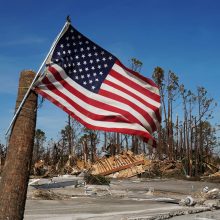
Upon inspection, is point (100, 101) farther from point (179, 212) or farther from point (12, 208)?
point (179, 212)

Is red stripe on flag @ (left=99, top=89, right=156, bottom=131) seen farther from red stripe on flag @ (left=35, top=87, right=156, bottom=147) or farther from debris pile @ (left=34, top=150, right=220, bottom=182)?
debris pile @ (left=34, top=150, right=220, bottom=182)

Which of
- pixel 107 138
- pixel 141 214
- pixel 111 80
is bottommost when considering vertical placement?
pixel 141 214

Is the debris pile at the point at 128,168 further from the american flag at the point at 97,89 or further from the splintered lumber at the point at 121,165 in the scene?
the american flag at the point at 97,89

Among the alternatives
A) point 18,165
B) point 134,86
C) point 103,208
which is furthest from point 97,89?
point 103,208

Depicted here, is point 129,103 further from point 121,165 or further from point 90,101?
point 121,165

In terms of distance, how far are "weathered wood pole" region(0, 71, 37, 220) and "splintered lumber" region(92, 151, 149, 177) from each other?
104ft

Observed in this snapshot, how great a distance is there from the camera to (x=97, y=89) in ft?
16.0

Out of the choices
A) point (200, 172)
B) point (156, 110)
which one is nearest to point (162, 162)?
point (200, 172)

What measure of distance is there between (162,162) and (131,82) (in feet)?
119

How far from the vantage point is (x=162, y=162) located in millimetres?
40625

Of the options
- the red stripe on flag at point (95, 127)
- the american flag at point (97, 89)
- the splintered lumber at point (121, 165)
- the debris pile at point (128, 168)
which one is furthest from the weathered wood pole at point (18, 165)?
the splintered lumber at point (121, 165)

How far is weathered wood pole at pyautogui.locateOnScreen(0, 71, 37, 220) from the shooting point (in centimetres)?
438

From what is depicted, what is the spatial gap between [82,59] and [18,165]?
4.22 feet

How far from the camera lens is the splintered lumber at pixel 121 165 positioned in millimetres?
36438
